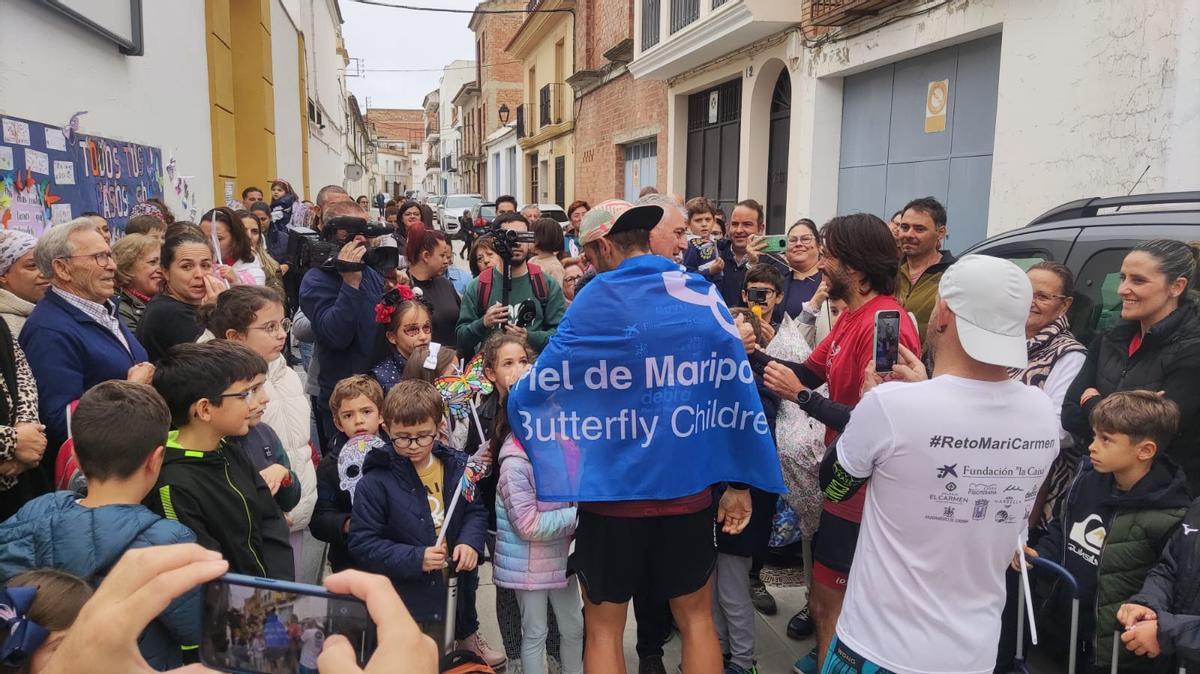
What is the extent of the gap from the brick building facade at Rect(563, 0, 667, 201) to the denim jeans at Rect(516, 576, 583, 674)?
1333cm

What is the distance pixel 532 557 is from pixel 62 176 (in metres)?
4.44

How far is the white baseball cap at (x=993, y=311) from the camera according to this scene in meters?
1.83

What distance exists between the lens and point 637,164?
705 inches

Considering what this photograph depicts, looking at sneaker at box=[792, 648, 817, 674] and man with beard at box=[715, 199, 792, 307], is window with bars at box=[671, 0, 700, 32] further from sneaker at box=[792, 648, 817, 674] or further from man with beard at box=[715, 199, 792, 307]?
sneaker at box=[792, 648, 817, 674]

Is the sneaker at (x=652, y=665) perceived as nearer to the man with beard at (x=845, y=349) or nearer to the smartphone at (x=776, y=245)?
the man with beard at (x=845, y=349)

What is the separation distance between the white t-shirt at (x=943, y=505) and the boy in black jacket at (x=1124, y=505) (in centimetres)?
87

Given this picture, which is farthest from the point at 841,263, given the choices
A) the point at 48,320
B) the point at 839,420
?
the point at 48,320

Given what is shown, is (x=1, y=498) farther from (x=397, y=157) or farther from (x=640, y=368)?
(x=397, y=157)

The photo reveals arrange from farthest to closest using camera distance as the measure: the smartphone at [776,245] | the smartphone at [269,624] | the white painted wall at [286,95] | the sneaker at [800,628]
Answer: the white painted wall at [286,95] → the smartphone at [776,245] → the sneaker at [800,628] → the smartphone at [269,624]

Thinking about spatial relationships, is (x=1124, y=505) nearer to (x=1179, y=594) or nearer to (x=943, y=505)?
(x=1179, y=594)

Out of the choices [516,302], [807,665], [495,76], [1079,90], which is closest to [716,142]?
[1079,90]

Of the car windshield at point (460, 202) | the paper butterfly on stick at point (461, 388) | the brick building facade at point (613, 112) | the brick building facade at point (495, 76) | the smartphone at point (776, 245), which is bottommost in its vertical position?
the paper butterfly on stick at point (461, 388)

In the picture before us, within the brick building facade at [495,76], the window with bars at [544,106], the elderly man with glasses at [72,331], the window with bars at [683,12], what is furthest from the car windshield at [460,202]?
Answer: the elderly man with glasses at [72,331]

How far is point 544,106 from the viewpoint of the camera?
26.0 meters
